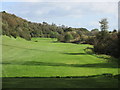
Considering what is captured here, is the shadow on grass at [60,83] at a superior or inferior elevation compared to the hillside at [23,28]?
inferior

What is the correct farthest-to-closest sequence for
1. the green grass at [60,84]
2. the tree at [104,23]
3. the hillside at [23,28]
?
the hillside at [23,28] < the tree at [104,23] < the green grass at [60,84]

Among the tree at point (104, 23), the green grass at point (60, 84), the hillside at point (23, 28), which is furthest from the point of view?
the hillside at point (23, 28)

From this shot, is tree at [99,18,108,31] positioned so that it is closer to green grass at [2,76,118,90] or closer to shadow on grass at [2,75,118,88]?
shadow on grass at [2,75,118,88]

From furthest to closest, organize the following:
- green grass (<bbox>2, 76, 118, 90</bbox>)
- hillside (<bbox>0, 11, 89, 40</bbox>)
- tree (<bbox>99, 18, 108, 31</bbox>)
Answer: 1. hillside (<bbox>0, 11, 89, 40</bbox>)
2. tree (<bbox>99, 18, 108, 31</bbox>)
3. green grass (<bbox>2, 76, 118, 90</bbox>)

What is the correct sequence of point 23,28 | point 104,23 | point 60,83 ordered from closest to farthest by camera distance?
point 60,83 → point 104,23 → point 23,28

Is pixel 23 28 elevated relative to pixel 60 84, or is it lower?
elevated

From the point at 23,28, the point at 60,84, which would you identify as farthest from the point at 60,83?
the point at 23,28

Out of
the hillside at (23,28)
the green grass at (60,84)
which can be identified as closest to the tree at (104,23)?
the hillside at (23,28)

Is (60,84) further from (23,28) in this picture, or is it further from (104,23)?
(23,28)

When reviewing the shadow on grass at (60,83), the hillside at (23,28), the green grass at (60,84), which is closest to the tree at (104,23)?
the hillside at (23,28)

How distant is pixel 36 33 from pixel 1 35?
109ft

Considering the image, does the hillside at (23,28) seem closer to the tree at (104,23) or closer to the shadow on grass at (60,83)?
the tree at (104,23)

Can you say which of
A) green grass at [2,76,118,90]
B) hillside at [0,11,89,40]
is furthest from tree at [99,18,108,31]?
green grass at [2,76,118,90]

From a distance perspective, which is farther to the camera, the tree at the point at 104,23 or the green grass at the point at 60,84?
the tree at the point at 104,23
